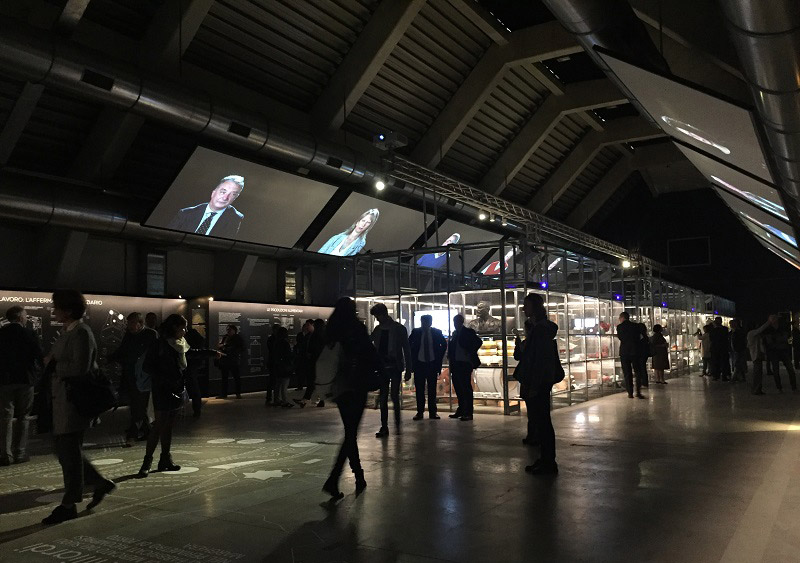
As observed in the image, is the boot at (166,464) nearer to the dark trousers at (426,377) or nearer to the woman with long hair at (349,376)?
the woman with long hair at (349,376)

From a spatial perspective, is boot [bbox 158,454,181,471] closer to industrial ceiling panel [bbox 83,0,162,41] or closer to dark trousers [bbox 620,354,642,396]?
industrial ceiling panel [bbox 83,0,162,41]

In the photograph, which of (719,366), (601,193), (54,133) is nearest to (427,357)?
(54,133)

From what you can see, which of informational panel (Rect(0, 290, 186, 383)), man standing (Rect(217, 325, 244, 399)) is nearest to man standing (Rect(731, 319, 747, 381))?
man standing (Rect(217, 325, 244, 399))

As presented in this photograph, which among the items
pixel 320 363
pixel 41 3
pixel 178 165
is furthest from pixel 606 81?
pixel 320 363

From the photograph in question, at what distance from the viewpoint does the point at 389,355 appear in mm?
8680

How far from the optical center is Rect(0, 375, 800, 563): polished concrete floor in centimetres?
369

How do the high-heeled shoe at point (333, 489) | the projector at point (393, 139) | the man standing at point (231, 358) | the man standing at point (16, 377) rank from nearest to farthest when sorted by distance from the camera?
the high-heeled shoe at point (333, 489), the man standing at point (16, 377), the projector at point (393, 139), the man standing at point (231, 358)

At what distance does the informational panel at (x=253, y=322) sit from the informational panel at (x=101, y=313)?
2.68 ft

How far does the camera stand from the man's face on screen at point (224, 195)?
1267 centimetres

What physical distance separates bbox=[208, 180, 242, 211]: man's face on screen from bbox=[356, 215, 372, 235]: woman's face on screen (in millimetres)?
4166

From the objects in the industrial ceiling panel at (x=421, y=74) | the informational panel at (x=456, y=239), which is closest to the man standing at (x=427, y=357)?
the industrial ceiling panel at (x=421, y=74)

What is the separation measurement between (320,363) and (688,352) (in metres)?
18.2

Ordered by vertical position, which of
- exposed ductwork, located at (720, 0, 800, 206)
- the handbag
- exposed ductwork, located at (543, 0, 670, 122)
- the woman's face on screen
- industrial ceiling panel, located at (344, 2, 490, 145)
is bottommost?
the handbag

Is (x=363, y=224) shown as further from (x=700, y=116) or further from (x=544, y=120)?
(x=700, y=116)
